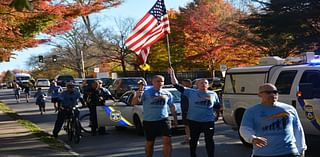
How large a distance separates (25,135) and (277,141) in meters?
10.8

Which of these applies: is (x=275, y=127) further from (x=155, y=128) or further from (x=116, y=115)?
(x=116, y=115)

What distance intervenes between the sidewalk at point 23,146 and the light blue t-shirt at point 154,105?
2.89m

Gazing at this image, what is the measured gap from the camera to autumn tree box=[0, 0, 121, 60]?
45.7 ft

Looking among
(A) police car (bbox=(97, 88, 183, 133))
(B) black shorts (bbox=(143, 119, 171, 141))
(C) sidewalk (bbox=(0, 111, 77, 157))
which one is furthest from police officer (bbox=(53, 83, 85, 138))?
(B) black shorts (bbox=(143, 119, 171, 141))

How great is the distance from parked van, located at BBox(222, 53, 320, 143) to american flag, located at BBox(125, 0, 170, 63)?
2225mm

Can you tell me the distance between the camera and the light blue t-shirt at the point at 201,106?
8648 millimetres

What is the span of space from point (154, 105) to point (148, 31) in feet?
8.28

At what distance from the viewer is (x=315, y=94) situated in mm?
9180

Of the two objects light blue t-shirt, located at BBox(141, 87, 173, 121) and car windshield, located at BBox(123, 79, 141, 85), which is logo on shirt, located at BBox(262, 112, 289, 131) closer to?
light blue t-shirt, located at BBox(141, 87, 173, 121)

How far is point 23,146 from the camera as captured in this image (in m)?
12.1

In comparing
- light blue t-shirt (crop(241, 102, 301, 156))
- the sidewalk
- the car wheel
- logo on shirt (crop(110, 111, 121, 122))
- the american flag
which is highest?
the american flag

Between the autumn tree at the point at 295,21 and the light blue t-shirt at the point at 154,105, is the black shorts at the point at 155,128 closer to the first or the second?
the light blue t-shirt at the point at 154,105

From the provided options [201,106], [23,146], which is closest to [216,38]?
[23,146]


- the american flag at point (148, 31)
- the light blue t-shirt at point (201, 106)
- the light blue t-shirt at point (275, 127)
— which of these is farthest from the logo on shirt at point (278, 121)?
the american flag at point (148, 31)
